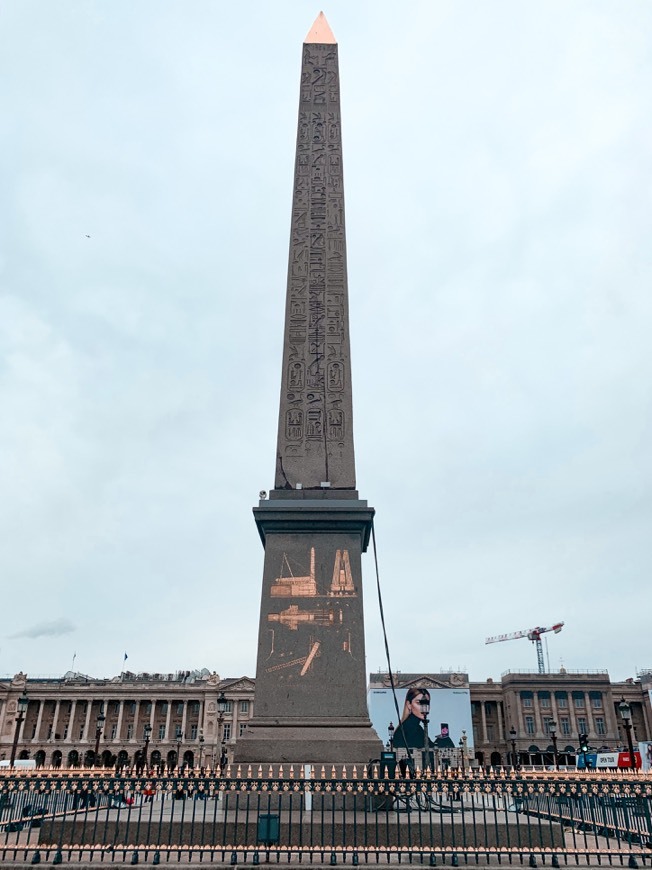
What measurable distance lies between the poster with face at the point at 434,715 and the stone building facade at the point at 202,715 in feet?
32.5

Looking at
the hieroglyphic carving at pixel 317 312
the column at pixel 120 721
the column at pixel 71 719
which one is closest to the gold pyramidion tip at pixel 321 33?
the hieroglyphic carving at pixel 317 312

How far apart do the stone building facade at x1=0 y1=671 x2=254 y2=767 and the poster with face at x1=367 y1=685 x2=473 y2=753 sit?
21736 millimetres

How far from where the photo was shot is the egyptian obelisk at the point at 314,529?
11.4 meters

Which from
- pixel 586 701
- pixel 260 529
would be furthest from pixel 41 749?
pixel 260 529

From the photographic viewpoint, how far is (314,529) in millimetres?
12805

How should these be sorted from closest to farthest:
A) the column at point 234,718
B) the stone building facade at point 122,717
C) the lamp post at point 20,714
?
the lamp post at point 20,714, the column at point 234,718, the stone building facade at point 122,717

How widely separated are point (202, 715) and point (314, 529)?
3075 inches

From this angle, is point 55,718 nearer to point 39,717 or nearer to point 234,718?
point 39,717

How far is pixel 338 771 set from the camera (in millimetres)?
10859

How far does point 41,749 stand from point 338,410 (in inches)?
3408

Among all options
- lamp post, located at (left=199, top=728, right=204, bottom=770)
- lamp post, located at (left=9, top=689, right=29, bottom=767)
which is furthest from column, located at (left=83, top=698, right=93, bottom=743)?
lamp post, located at (left=9, top=689, right=29, bottom=767)

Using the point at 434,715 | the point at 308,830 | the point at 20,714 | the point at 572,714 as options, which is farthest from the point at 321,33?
the point at 572,714

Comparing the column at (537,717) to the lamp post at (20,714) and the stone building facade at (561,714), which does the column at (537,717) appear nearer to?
the stone building facade at (561,714)

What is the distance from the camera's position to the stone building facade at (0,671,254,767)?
272 ft
